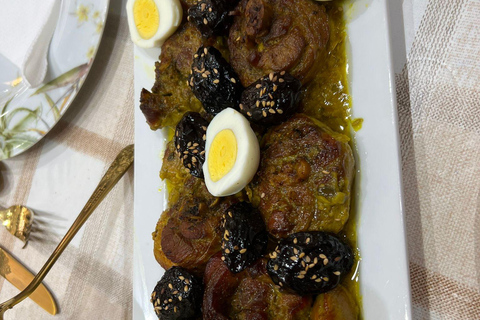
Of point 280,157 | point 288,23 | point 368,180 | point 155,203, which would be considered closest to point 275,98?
point 280,157

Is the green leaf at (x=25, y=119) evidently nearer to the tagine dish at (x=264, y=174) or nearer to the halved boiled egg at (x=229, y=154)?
the tagine dish at (x=264, y=174)

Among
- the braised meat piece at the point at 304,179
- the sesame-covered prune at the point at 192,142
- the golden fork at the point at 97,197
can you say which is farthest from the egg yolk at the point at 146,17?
the braised meat piece at the point at 304,179

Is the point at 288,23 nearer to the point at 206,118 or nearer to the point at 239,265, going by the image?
the point at 206,118

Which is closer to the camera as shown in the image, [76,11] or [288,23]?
[288,23]

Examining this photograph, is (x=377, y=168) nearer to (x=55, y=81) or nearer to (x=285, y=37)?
(x=285, y=37)

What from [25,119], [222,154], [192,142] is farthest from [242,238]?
[25,119]
